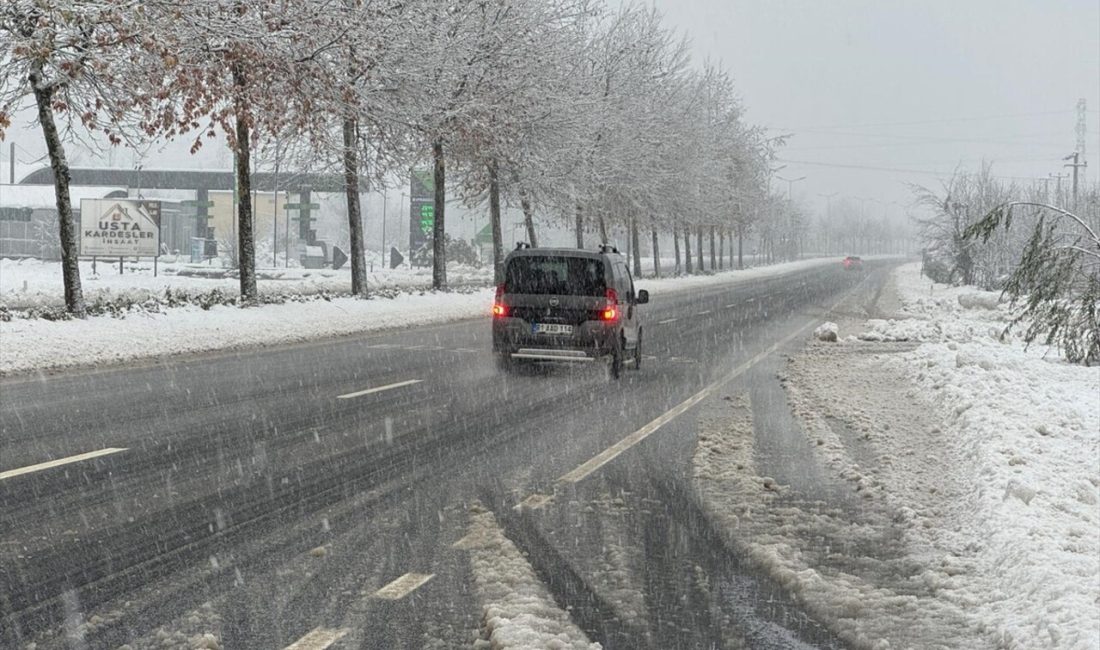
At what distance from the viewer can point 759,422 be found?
10469 millimetres

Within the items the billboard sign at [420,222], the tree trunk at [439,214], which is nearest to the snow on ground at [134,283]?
the tree trunk at [439,214]

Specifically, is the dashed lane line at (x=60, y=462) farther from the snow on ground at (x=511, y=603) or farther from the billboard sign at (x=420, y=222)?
the billboard sign at (x=420, y=222)

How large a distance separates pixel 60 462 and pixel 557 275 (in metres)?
7.81

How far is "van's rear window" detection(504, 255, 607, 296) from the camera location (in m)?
14.2

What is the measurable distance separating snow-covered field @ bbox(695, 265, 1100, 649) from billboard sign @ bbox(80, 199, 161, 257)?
24.3m

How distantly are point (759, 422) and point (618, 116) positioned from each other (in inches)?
1226

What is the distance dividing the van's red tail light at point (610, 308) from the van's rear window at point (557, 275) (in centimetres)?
11

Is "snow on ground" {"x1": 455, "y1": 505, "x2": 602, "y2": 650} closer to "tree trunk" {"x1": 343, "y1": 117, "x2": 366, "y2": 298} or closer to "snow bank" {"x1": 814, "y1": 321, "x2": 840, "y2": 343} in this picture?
"snow bank" {"x1": 814, "y1": 321, "x2": 840, "y2": 343}

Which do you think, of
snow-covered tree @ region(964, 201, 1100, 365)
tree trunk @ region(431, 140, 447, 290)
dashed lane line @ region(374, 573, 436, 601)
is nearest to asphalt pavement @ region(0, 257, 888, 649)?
dashed lane line @ region(374, 573, 436, 601)

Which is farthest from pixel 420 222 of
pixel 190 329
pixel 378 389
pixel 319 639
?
pixel 319 639

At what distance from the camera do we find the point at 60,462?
7.57 m

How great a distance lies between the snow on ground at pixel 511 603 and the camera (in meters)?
4.29

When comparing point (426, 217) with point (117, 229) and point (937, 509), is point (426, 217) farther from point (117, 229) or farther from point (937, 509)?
point (937, 509)

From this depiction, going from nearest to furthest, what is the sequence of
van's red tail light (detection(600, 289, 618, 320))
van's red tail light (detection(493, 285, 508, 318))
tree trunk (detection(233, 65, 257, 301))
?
van's red tail light (detection(600, 289, 618, 320)), van's red tail light (detection(493, 285, 508, 318)), tree trunk (detection(233, 65, 257, 301))
